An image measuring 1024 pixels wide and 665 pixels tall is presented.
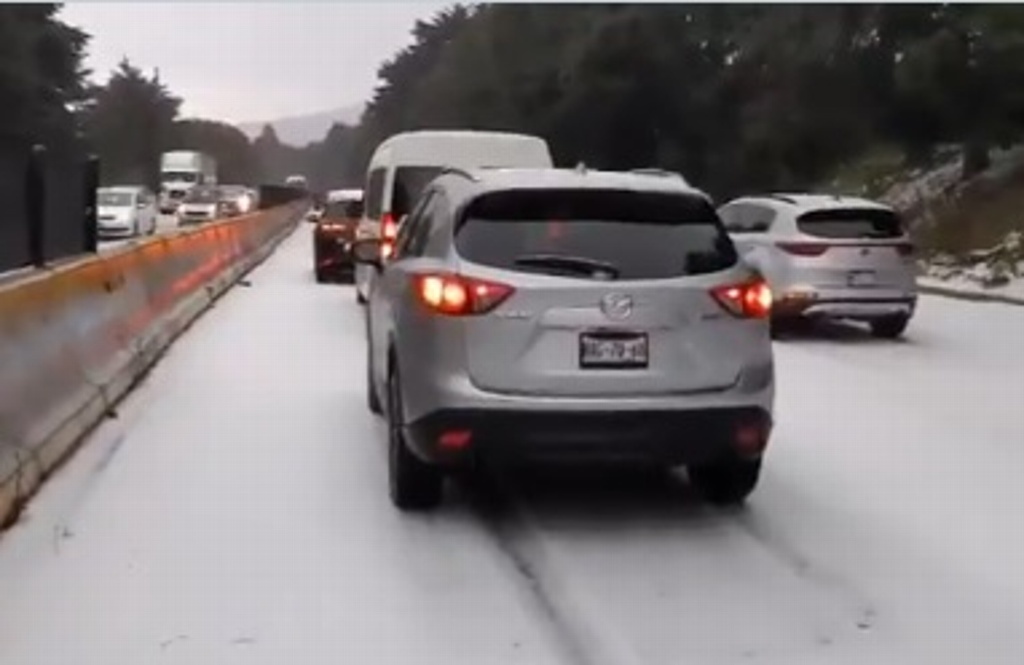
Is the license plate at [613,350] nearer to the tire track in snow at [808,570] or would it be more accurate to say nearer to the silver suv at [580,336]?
the silver suv at [580,336]

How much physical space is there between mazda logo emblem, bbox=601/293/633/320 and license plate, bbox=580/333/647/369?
0.09m

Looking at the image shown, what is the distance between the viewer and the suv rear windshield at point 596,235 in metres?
7.00

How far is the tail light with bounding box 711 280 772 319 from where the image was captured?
23.1 feet

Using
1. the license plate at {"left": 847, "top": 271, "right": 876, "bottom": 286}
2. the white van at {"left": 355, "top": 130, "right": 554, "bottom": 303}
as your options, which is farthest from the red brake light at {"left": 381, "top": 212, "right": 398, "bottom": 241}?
the license plate at {"left": 847, "top": 271, "right": 876, "bottom": 286}

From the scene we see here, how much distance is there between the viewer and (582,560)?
21.5 ft

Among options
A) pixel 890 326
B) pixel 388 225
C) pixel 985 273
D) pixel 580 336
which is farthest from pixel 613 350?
pixel 985 273

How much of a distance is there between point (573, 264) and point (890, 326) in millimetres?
10448

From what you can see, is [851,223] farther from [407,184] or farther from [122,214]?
[122,214]

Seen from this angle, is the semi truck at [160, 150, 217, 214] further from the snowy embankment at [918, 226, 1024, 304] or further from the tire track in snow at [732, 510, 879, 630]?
the tire track in snow at [732, 510, 879, 630]

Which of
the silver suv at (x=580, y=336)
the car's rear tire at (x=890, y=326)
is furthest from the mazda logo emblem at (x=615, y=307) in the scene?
the car's rear tire at (x=890, y=326)

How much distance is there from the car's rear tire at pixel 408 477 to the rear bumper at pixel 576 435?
0.42m

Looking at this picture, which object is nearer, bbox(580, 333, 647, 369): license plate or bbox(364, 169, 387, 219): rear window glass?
bbox(580, 333, 647, 369): license plate

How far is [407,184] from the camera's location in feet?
57.8

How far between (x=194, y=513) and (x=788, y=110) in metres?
37.5
